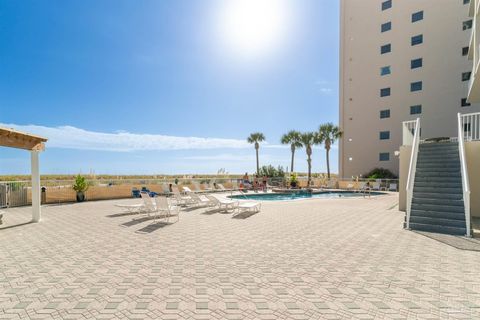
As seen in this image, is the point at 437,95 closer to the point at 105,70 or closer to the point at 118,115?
the point at 105,70

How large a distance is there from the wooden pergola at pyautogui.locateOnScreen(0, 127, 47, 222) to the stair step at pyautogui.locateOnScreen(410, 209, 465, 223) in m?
13.0

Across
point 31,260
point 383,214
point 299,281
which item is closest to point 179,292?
point 299,281

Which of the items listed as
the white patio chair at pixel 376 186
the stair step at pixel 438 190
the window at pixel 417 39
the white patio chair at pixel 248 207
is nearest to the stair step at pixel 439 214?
the stair step at pixel 438 190

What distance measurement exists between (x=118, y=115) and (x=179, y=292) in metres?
32.0

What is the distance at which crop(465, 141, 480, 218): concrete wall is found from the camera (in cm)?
985

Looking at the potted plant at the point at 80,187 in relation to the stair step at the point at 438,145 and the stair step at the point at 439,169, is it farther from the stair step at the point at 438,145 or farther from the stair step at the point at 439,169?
the stair step at the point at 438,145

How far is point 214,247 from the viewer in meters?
6.02

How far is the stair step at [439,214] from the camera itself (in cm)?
780

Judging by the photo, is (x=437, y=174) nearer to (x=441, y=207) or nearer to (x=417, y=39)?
(x=441, y=207)

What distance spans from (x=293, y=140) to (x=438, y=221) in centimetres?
2921

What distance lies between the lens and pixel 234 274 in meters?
4.42

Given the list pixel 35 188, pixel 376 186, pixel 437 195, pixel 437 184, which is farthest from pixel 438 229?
pixel 376 186

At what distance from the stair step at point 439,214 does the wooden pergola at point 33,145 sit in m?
13.0

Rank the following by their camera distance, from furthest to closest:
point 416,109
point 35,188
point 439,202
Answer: point 416,109, point 35,188, point 439,202
